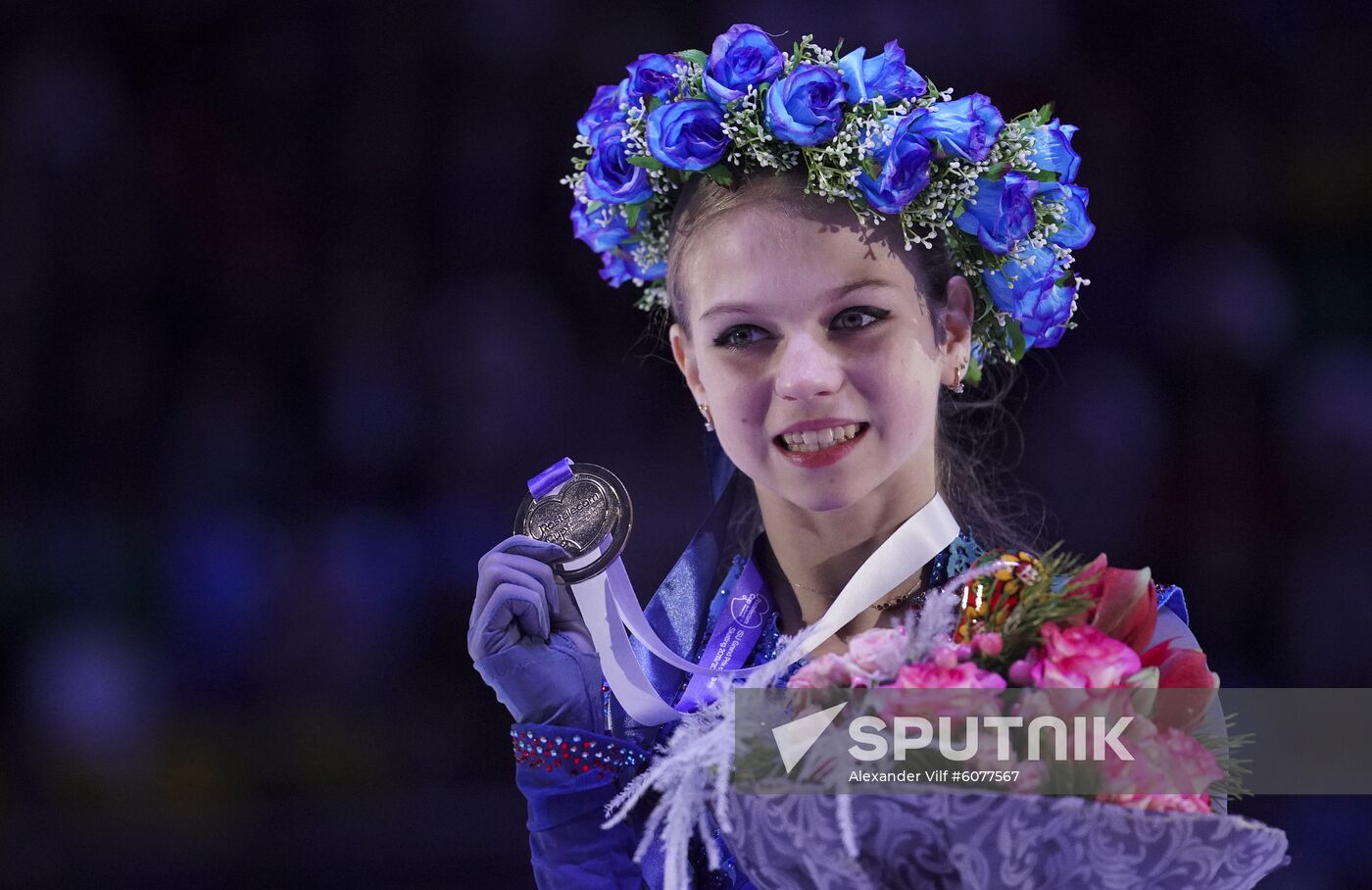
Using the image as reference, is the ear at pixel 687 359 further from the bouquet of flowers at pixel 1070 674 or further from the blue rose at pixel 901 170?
the bouquet of flowers at pixel 1070 674

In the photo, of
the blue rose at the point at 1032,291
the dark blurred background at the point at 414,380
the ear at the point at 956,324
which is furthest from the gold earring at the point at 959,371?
the dark blurred background at the point at 414,380

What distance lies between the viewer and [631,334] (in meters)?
4.08

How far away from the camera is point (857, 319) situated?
7.09ft

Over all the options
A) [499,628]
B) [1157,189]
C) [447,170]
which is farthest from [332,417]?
[1157,189]

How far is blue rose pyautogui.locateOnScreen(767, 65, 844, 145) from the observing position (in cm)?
213

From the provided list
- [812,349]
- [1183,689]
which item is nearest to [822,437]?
[812,349]

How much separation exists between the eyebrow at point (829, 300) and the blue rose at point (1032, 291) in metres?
0.23

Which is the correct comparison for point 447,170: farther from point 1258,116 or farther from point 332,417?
point 1258,116

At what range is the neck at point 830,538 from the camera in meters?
2.27

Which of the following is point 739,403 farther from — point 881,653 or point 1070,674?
point 1070,674

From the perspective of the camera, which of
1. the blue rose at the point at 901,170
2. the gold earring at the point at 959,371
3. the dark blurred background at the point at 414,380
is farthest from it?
the dark blurred background at the point at 414,380

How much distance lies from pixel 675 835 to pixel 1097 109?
2.95 m

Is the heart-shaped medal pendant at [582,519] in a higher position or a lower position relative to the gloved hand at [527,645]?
higher

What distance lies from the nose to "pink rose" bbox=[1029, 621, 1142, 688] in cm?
50
